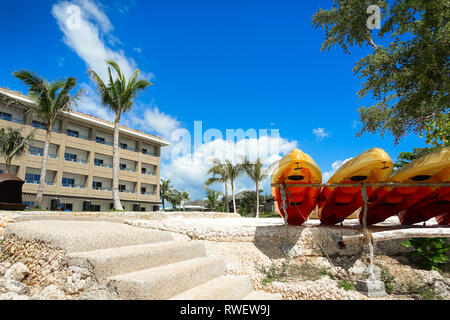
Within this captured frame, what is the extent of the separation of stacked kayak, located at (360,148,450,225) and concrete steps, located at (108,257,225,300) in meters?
5.84

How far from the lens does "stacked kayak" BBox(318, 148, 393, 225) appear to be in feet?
21.3

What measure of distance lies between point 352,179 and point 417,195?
244 cm

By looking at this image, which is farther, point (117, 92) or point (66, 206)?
point (66, 206)

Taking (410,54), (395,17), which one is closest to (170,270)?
(395,17)

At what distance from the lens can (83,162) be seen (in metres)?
36.3

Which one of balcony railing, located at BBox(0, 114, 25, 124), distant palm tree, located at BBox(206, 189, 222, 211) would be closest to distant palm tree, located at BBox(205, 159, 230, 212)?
distant palm tree, located at BBox(206, 189, 222, 211)

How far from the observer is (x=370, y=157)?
21.2 feet

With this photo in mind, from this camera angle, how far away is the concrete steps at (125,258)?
3936 millimetres

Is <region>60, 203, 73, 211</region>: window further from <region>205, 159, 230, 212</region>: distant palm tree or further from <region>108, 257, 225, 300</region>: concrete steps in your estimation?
<region>108, 257, 225, 300</region>: concrete steps

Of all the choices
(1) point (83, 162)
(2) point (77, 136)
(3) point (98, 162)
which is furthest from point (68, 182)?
(2) point (77, 136)

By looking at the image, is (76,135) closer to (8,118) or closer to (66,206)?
(8,118)

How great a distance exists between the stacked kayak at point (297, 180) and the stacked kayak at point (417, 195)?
1.98m
